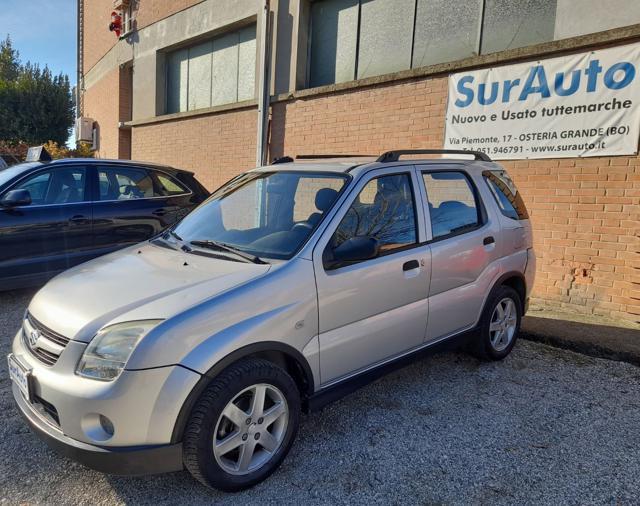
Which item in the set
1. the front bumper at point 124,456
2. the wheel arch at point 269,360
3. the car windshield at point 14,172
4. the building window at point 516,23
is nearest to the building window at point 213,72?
the building window at point 516,23

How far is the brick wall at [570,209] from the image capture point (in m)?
5.30

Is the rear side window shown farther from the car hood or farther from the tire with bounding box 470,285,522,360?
the car hood

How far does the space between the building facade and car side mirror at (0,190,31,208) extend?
Result: 4.43m

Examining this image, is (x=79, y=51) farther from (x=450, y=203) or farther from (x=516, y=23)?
(x=450, y=203)

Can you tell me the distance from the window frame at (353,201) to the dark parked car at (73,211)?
3226 mm

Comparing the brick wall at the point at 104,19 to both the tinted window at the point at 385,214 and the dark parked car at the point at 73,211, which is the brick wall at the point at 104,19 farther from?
the tinted window at the point at 385,214

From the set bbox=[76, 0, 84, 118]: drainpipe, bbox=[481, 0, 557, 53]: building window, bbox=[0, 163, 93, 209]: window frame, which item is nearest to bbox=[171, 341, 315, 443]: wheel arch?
bbox=[0, 163, 93, 209]: window frame

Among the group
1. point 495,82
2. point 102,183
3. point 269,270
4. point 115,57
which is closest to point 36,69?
point 115,57

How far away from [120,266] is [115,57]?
14262 millimetres

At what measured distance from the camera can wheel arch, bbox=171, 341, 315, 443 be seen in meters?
2.19

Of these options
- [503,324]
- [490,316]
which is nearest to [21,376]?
[490,316]

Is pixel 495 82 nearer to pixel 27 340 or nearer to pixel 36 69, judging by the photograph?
pixel 27 340

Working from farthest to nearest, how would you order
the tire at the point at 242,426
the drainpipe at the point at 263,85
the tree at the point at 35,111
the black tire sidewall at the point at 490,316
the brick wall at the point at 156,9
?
the tree at the point at 35,111 → the brick wall at the point at 156,9 → the drainpipe at the point at 263,85 → the black tire sidewall at the point at 490,316 → the tire at the point at 242,426

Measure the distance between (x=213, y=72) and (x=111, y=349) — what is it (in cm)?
975
